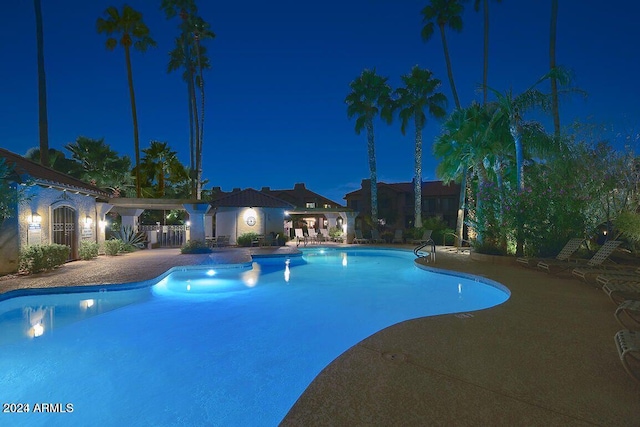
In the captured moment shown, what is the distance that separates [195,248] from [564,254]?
15.5m

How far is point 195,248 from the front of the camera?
57.0 feet

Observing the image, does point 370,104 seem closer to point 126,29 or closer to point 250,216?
point 250,216

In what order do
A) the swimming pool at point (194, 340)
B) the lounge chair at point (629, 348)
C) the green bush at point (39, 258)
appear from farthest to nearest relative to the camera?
1. the green bush at point (39, 258)
2. the swimming pool at point (194, 340)
3. the lounge chair at point (629, 348)

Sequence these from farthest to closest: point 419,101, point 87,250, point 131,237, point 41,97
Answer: point 419,101
point 131,237
point 41,97
point 87,250

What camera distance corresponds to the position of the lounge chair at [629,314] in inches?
169

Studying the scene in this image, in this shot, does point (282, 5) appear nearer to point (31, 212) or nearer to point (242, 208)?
point (242, 208)

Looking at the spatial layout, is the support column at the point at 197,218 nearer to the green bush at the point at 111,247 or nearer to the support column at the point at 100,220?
the green bush at the point at 111,247

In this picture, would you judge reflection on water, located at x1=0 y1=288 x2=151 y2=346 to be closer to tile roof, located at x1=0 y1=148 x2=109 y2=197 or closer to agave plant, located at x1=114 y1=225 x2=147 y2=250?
tile roof, located at x1=0 y1=148 x2=109 y2=197

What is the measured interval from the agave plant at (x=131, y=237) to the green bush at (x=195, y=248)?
3.06 m

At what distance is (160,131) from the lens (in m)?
77.4

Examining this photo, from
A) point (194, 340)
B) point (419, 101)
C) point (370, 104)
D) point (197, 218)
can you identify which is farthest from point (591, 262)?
point (370, 104)

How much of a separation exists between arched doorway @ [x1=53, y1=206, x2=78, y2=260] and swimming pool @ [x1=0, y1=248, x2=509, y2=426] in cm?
512

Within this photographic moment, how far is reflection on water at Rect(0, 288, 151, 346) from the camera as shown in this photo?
6.77m

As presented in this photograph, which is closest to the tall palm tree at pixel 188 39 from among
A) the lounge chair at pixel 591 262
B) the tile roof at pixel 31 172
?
the tile roof at pixel 31 172
